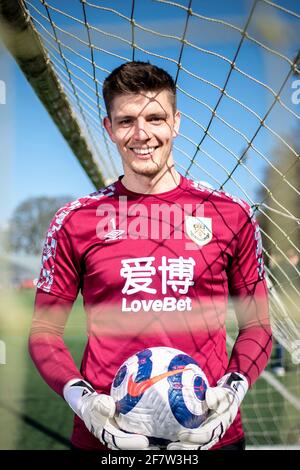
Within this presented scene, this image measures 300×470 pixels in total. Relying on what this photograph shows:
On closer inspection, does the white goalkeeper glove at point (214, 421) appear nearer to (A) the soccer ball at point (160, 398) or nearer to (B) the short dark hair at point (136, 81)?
(A) the soccer ball at point (160, 398)

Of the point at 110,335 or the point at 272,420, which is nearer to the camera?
the point at 110,335

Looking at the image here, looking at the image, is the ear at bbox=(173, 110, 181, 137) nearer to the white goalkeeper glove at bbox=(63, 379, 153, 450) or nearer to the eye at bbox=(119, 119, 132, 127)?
the eye at bbox=(119, 119, 132, 127)

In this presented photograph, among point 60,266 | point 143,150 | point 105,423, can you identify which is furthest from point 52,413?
point 143,150

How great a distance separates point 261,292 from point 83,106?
1366 mm

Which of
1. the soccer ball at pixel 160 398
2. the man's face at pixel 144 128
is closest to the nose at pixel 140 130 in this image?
the man's face at pixel 144 128

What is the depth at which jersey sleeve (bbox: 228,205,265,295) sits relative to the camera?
1562 mm

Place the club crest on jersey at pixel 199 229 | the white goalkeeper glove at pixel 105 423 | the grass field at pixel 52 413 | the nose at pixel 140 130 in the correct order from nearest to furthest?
1. the white goalkeeper glove at pixel 105 423
2. the nose at pixel 140 130
3. the club crest on jersey at pixel 199 229
4. the grass field at pixel 52 413

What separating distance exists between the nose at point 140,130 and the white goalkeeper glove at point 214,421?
685mm

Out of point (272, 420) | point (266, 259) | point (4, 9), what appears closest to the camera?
point (4, 9)

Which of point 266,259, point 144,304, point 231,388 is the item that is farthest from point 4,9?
point 266,259

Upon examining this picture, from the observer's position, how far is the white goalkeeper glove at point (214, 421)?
1.31 metres

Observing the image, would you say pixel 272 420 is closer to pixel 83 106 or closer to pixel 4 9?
pixel 83 106

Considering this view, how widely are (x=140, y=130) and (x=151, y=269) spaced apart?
15.2 inches

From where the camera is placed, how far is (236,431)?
1.48 m
